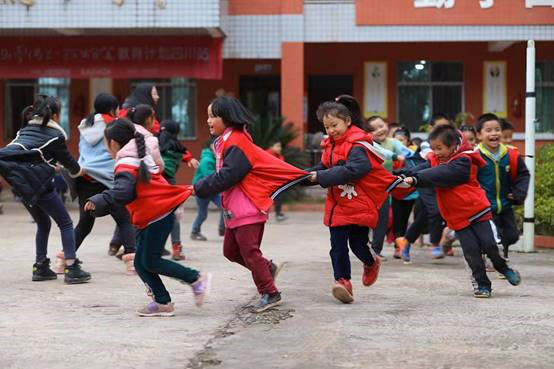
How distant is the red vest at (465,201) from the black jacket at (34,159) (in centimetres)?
305

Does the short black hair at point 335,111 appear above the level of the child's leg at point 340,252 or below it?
above

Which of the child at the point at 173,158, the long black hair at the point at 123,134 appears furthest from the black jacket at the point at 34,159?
the child at the point at 173,158

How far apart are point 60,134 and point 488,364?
435 cm

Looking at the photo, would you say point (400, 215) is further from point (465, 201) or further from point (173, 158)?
point (465, 201)

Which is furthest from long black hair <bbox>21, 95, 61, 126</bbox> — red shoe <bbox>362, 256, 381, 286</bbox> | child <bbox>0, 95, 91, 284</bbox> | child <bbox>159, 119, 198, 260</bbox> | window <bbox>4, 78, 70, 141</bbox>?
window <bbox>4, 78, 70, 141</bbox>

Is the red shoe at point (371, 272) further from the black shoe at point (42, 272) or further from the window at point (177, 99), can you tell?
the window at point (177, 99)

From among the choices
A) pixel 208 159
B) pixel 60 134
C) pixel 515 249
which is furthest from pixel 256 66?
pixel 60 134

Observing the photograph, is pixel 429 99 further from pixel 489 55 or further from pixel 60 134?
pixel 60 134

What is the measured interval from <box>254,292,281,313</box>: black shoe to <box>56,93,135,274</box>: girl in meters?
2.17

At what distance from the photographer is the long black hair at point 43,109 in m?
8.01

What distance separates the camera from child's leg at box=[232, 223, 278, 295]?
656 centimetres

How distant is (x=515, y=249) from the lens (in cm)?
1064

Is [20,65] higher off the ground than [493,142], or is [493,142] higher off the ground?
[20,65]

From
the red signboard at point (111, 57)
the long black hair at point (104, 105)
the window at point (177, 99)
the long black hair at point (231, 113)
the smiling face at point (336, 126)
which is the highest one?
the red signboard at point (111, 57)
